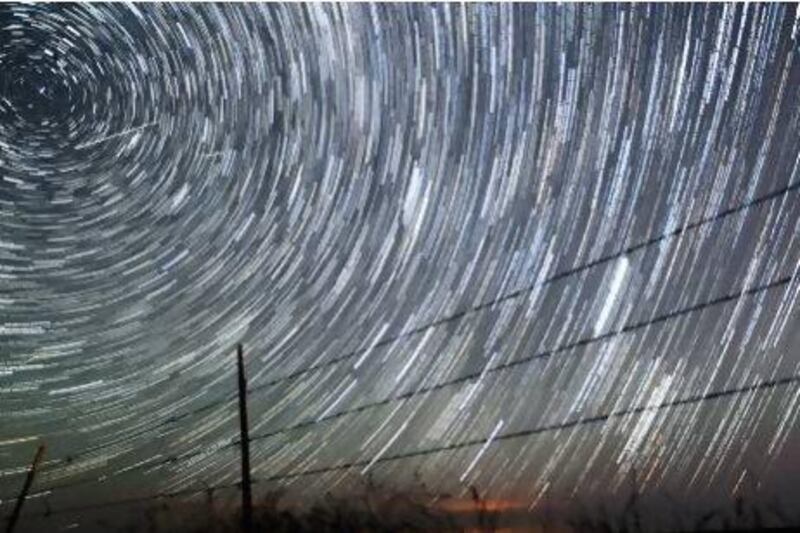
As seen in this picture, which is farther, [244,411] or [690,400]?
[244,411]

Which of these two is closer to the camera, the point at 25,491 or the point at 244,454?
the point at 244,454

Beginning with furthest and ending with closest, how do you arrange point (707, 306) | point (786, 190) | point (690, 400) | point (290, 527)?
point (290, 527) < point (690, 400) < point (707, 306) < point (786, 190)

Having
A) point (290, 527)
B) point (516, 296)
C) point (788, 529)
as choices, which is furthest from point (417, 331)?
point (290, 527)

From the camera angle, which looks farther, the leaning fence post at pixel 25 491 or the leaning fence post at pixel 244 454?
the leaning fence post at pixel 25 491

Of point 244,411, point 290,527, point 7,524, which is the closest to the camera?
point 244,411

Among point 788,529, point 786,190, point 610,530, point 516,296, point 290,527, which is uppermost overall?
point 290,527

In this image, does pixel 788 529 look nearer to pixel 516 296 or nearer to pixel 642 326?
pixel 642 326

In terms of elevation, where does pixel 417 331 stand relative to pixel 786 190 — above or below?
above

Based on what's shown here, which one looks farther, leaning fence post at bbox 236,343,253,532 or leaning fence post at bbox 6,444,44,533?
leaning fence post at bbox 6,444,44,533
